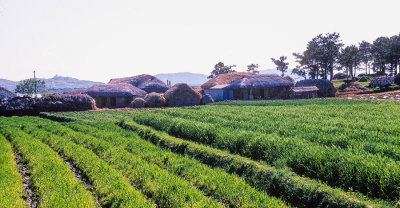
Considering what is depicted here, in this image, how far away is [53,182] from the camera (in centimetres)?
650

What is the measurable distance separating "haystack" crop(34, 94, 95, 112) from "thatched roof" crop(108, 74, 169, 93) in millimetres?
17724

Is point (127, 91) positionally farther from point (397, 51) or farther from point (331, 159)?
point (397, 51)

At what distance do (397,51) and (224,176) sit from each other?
79044 millimetres

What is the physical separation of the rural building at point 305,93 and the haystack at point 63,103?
112ft

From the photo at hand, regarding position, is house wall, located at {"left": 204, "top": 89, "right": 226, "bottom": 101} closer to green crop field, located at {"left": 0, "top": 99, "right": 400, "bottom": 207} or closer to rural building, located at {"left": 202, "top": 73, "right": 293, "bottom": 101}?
rural building, located at {"left": 202, "top": 73, "right": 293, "bottom": 101}

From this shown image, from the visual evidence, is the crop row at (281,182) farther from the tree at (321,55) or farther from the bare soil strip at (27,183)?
the tree at (321,55)

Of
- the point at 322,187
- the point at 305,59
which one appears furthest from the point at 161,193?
the point at 305,59

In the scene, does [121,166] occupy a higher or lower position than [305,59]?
lower

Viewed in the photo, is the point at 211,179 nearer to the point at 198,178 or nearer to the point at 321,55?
the point at 198,178

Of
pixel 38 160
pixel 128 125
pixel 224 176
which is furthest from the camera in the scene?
pixel 128 125

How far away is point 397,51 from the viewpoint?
64125 millimetres

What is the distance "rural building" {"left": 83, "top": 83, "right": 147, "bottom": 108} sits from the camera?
134 feet

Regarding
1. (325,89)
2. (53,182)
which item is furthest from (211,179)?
(325,89)

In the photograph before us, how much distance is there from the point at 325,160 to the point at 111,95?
39257mm
